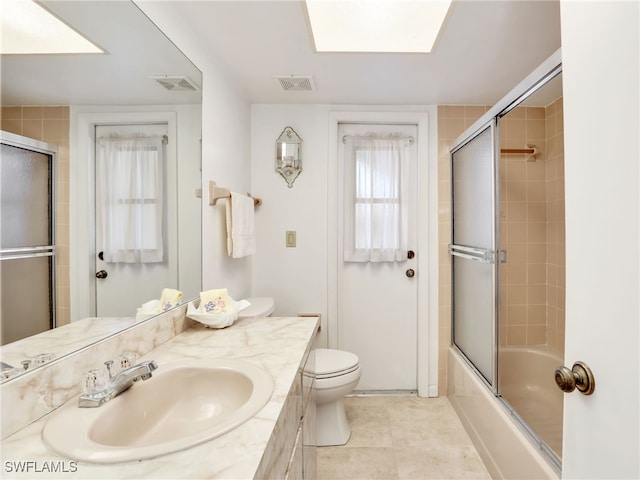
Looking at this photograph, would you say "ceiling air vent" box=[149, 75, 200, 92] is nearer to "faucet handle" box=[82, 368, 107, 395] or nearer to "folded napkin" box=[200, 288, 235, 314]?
"folded napkin" box=[200, 288, 235, 314]

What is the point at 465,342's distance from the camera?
83.5 inches

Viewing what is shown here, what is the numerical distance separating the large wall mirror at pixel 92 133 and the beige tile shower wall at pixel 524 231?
221 centimetres

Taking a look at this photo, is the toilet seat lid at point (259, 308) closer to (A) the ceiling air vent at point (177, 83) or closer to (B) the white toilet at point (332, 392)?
(B) the white toilet at point (332, 392)

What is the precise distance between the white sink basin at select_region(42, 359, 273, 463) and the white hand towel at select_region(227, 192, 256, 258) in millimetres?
838

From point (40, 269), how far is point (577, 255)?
4.03ft

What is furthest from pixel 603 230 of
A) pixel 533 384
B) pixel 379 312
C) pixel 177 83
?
pixel 533 384

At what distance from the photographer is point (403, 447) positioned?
181 cm

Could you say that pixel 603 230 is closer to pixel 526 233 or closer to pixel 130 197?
pixel 130 197

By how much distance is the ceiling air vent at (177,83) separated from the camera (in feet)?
4.09

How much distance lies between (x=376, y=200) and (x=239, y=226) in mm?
1045

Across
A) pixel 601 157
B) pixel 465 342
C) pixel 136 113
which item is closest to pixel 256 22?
pixel 136 113

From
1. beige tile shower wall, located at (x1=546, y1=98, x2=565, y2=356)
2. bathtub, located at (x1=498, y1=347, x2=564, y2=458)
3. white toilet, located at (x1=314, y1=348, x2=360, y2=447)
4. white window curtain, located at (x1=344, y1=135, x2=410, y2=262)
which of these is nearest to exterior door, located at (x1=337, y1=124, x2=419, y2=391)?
white window curtain, located at (x1=344, y1=135, x2=410, y2=262)

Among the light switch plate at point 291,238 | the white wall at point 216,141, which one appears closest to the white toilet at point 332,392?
the white wall at point 216,141

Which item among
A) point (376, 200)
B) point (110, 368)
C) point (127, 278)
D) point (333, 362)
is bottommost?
point (333, 362)
